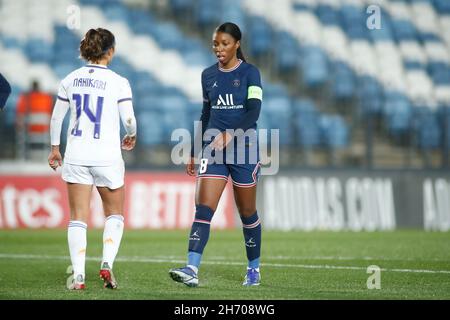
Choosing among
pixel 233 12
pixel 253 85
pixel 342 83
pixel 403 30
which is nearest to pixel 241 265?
pixel 253 85

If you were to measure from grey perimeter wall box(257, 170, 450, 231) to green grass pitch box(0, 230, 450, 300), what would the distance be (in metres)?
0.90

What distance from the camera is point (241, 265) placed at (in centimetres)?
941

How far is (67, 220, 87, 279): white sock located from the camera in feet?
23.3

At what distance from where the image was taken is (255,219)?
25.4 feet

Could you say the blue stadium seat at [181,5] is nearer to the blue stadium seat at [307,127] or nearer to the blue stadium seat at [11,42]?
the blue stadium seat at [11,42]

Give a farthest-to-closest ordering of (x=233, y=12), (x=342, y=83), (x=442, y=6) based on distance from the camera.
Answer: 1. (x=442, y=6)
2. (x=233, y=12)
3. (x=342, y=83)

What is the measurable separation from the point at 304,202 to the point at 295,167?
1.95 feet

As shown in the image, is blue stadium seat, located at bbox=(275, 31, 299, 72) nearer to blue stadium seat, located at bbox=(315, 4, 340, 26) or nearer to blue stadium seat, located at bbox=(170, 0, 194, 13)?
blue stadium seat, located at bbox=(315, 4, 340, 26)

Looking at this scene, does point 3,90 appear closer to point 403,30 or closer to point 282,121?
point 282,121

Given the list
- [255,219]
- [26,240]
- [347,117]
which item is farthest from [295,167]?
[255,219]

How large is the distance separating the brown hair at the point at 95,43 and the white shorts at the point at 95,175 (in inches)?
32.2

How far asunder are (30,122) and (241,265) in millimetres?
7270

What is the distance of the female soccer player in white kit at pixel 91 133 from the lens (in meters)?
7.11

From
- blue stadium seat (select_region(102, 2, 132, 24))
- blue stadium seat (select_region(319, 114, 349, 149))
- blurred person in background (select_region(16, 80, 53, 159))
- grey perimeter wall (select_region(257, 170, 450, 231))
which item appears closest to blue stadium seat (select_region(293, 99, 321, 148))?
blue stadium seat (select_region(319, 114, 349, 149))
